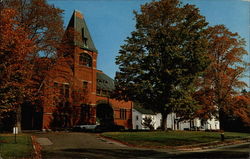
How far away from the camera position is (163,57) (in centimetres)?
2705

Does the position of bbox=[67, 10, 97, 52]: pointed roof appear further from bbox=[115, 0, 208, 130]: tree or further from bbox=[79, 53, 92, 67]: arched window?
bbox=[115, 0, 208, 130]: tree

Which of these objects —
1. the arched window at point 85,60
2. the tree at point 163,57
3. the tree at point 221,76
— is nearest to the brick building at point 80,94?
the arched window at point 85,60

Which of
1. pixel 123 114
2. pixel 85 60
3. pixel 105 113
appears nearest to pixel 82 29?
pixel 85 60

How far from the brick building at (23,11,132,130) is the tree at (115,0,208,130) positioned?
352 inches

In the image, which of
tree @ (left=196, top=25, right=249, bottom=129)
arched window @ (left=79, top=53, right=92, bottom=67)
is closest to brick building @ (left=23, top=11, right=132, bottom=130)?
arched window @ (left=79, top=53, right=92, bottom=67)

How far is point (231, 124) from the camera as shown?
49.8m

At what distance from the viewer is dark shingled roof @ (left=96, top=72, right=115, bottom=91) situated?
46.7m

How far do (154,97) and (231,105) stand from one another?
11.7 metres

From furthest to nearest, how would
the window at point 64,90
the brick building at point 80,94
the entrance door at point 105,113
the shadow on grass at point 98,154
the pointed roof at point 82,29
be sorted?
the entrance door at point 105,113 → the pointed roof at point 82,29 → the window at point 64,90 → the brick building at point 80,94 → the shadow on grass at point 98,154

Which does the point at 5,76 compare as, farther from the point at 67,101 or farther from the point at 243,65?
the point at 243,65

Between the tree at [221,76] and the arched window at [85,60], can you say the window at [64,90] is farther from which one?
the tree at [221,76]

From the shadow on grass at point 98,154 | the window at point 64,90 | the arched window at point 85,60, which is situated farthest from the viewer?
the arched window at point 85,60

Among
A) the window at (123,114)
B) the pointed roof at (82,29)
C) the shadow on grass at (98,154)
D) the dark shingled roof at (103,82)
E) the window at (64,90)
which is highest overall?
the pointed roof at (82,29)

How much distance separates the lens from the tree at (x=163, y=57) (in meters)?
25.8
